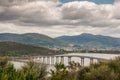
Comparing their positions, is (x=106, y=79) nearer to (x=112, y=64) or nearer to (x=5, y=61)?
(x=112, y=64)

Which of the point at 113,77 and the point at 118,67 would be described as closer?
the point at 113,77

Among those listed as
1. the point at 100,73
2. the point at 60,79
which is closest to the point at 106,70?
the point at 100,73

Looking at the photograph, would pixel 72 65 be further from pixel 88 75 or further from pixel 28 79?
→ pixel 28 79

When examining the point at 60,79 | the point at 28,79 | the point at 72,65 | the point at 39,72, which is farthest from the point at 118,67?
the point at 72,65

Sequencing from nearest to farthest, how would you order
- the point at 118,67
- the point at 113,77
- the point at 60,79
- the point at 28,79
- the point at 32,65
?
1. the point at 28,79
2. the point at 60,79
3. the point at 113,77
4. the point at 118,67
5. the point at 32,65

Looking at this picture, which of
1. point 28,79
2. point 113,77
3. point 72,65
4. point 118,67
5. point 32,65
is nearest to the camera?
point 28,79

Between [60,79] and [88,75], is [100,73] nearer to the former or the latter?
[88,75]

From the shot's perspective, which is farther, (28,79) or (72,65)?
(72,65)

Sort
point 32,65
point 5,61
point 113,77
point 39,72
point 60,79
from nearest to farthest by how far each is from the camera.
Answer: point 60,79 → point 113,77 → point 39,72 → point 32,65 → point 5,61

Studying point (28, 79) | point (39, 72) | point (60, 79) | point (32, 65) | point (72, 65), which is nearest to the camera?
point (28, 79)
